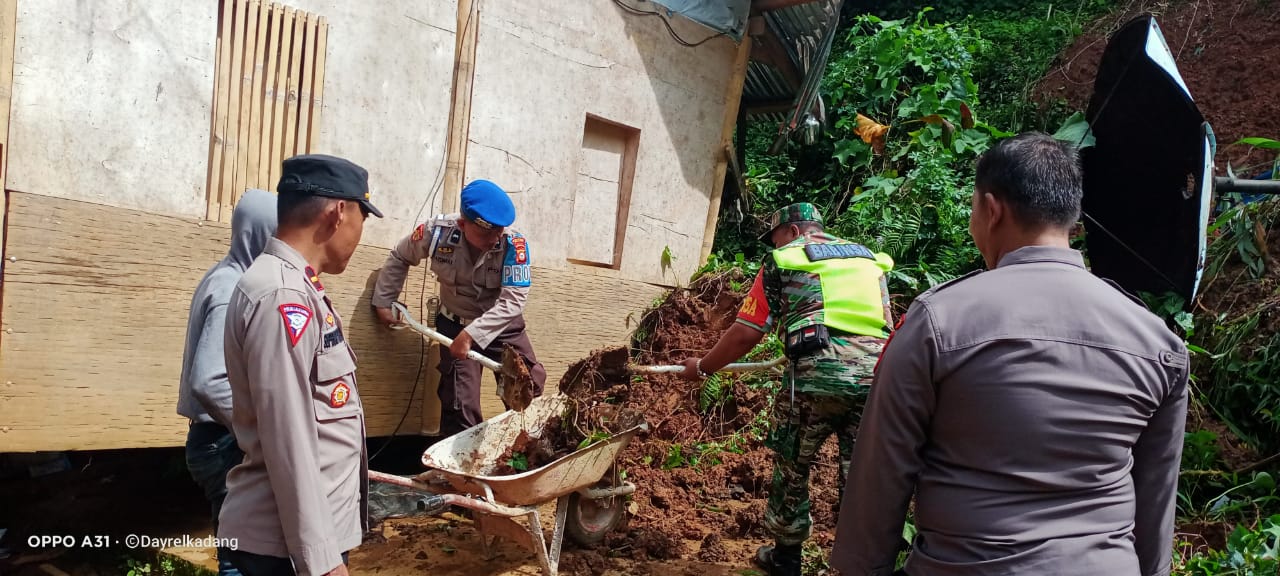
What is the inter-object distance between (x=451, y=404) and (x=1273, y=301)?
16.4 feet

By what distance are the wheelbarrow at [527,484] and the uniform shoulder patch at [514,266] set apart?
777mm

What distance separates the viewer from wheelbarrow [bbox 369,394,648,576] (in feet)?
12.1

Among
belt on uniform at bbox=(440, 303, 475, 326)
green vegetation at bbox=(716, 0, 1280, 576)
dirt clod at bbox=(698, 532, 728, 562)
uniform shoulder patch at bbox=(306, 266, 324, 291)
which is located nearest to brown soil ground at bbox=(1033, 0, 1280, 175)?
green vegetation at bbox=(716, 0, 1280, 576)

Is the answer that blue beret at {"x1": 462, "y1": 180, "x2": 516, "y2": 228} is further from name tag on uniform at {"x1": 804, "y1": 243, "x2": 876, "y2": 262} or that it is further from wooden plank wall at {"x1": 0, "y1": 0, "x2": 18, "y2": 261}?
wooden plank wall at {"x1": 0, "y1": 0, "x2": 18, "y2": 261}

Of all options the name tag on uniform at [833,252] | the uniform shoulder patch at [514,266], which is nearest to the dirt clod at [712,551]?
the name tag on uniform at [833,252]

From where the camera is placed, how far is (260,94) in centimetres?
452

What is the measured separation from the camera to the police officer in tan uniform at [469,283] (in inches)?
188

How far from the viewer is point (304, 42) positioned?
468 cm

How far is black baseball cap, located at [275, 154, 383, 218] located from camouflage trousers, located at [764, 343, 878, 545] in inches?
96.8

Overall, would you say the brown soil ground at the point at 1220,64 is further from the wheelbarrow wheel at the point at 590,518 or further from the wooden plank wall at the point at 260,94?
the wooden plank wall at the point at 260,94

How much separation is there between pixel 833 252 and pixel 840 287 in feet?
0.60

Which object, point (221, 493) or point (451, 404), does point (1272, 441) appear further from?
point (221, 493)

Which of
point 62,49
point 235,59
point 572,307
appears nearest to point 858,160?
point 572,307

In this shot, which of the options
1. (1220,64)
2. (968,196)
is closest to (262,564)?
(968,196)
